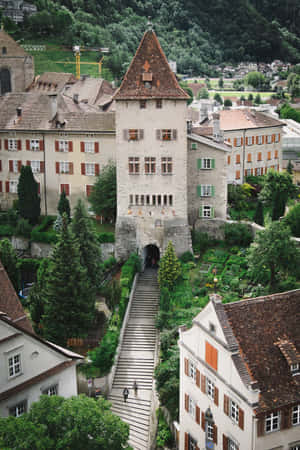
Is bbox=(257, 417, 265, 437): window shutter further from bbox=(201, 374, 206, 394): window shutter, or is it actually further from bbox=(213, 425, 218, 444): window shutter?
bbox=(201, 374, 206, 394): window shutter

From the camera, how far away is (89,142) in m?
71.5

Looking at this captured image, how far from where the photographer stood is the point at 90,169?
72125mm

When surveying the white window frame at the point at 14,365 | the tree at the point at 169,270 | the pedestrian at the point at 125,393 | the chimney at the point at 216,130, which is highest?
the chimney at the point at 216,130

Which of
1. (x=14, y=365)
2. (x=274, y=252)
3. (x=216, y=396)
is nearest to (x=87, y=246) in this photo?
(x=274, y=252)

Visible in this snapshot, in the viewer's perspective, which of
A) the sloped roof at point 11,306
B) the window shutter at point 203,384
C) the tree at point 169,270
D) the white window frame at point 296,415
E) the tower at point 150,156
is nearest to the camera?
the white window frame at point 296,415

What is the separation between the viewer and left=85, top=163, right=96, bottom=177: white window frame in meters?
71.9

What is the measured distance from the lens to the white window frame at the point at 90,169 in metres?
71.9

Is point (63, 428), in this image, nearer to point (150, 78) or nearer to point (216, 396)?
point (216, 396)

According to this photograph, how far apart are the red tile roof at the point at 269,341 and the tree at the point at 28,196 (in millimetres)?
40804

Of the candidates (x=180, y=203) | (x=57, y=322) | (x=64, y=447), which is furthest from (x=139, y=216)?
(x=64, y=447)

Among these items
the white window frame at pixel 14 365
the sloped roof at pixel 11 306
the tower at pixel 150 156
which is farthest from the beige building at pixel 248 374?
the tower at pixel 150 156

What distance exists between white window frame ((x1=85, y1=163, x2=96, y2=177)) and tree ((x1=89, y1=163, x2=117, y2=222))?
261 centimetres

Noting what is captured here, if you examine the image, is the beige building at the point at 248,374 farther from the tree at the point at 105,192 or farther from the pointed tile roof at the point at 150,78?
the tree at the point at 105,192

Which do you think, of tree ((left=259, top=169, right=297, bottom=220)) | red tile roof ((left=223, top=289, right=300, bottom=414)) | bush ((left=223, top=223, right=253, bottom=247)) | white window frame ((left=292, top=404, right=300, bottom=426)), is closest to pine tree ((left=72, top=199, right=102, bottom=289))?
bush ((left=223, top=223, right=253, bottom=247))
